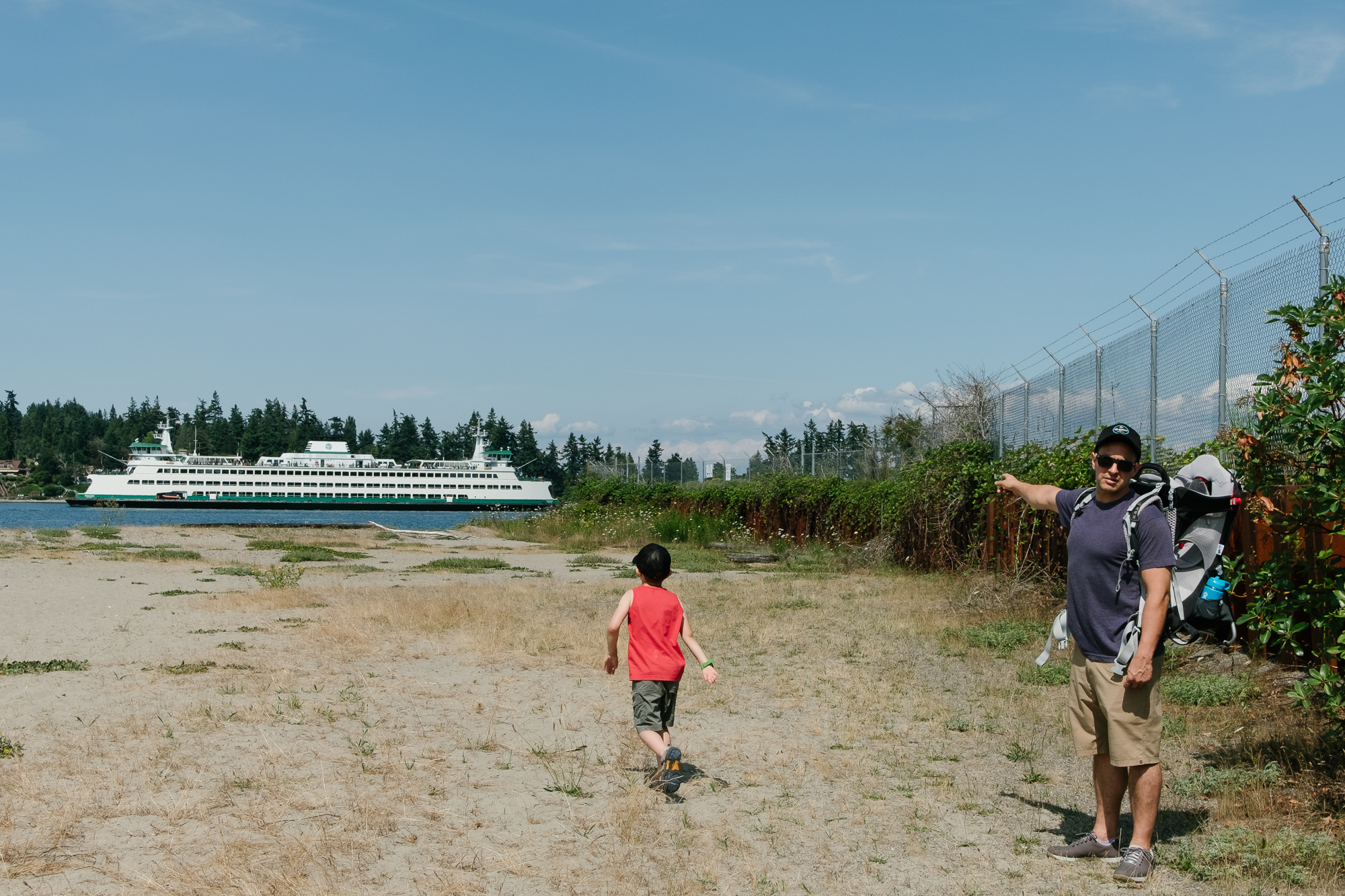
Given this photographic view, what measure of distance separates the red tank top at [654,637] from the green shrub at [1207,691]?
383cm

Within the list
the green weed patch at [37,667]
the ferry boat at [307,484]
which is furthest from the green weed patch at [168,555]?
the ferry boat at [307,484]

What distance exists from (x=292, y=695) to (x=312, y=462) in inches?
3548

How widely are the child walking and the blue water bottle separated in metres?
2.34

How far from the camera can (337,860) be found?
4.25 m

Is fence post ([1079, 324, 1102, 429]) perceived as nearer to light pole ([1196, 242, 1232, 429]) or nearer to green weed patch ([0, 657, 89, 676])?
light pole ([1196, 242, 1232, 429])

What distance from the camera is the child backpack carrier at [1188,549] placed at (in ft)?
14.3

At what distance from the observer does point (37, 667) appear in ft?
27.6

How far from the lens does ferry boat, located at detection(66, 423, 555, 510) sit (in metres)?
89.6

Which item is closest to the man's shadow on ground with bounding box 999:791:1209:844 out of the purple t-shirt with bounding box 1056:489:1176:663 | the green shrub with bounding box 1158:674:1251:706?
the purple t-shirt with bounding box 1056:489:1176:663

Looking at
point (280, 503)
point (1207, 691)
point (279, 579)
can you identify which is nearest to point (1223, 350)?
point (1207, 691)

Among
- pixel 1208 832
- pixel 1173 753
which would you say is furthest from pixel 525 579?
pixel 1208 832

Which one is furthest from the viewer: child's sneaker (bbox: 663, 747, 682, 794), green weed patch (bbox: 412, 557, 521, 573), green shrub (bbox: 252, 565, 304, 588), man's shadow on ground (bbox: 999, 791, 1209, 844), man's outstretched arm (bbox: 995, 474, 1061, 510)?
green weed patch (bbox: 412, 557, 521, 573)

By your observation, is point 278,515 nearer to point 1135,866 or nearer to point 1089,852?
point 1089,852

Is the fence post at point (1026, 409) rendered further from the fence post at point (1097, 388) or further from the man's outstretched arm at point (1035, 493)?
the man's outstretched arm at point (1035, 493)
